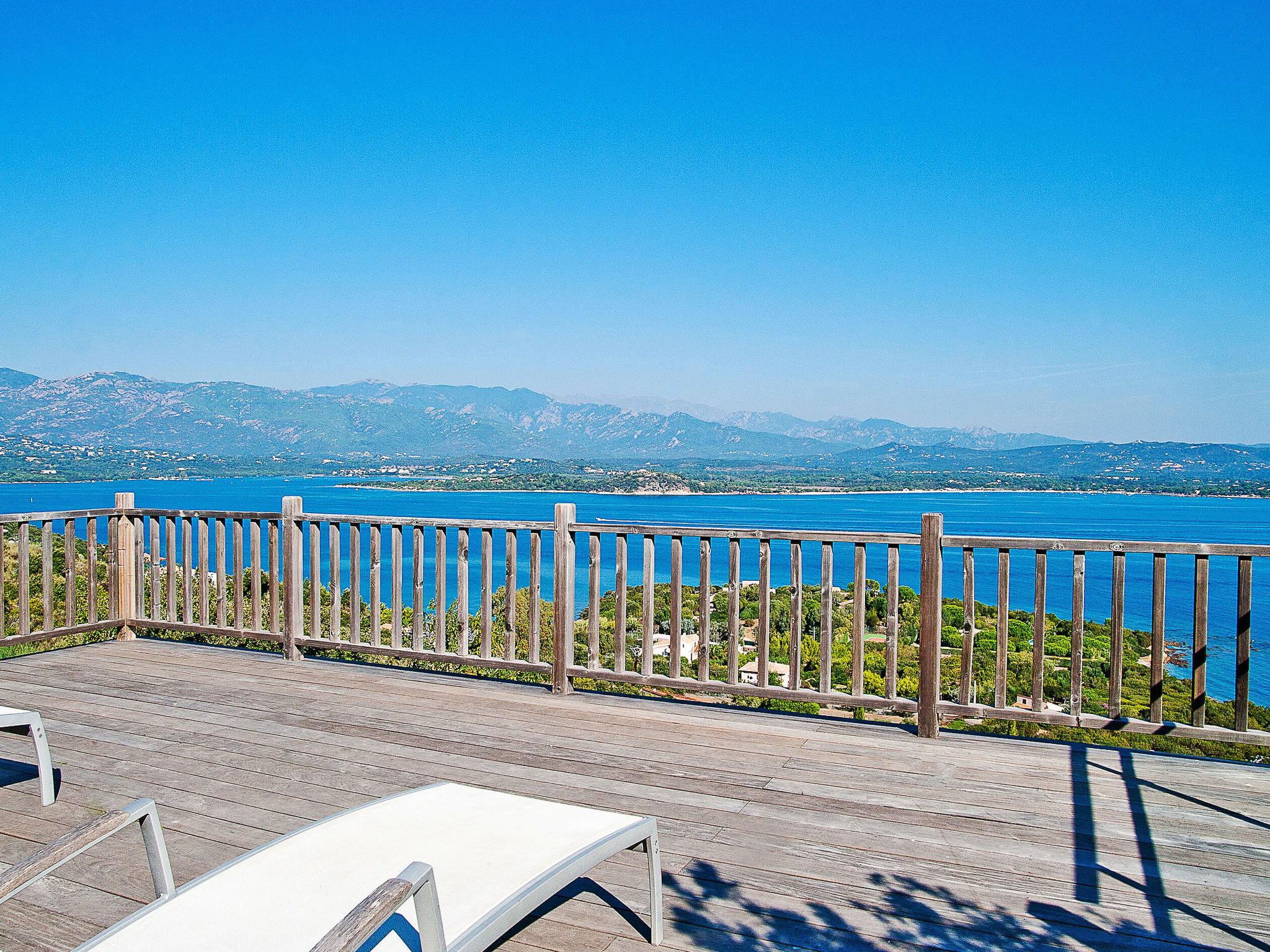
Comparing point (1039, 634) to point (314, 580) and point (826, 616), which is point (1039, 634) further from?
point (314, 580)

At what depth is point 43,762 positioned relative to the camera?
2902 mm

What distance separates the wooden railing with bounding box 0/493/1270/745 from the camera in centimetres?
371

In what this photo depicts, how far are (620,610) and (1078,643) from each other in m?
2.26

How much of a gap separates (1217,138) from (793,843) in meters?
53.7

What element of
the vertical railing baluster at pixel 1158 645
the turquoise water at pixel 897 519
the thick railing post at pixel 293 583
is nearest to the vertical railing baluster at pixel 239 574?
the thick railing post at pixel 293 583

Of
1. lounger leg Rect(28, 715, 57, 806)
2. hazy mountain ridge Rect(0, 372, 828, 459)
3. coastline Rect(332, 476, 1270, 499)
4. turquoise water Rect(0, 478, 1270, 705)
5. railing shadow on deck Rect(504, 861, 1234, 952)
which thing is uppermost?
hazy mountain ridge Rect(0, 372, 828, 459)

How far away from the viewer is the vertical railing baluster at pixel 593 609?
15.1ft

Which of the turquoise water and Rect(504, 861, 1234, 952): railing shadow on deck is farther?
the turquoise water

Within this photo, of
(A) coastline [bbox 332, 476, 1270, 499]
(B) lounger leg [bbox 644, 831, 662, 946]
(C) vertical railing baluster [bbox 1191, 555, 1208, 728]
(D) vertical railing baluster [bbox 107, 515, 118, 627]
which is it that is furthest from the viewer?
(A) coastline [bbox 332, 476, 1270, 499]

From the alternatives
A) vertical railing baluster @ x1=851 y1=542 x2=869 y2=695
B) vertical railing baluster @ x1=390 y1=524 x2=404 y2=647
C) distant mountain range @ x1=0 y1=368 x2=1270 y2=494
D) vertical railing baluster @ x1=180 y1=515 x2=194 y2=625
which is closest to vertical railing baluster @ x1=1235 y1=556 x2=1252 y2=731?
vertical railing baluster @ x1=851 y1=542 x2=869 y2=695

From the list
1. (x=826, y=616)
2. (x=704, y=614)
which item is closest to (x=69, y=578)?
(x=704, y=614)

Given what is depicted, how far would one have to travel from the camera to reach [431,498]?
72000 millimetres

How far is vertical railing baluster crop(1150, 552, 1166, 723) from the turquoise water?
31203 mm

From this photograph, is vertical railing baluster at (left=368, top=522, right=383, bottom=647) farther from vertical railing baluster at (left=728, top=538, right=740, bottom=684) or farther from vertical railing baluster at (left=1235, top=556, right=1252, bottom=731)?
vertical railing baluster at (left=1235, top=556, right=1252, bottom=731)
